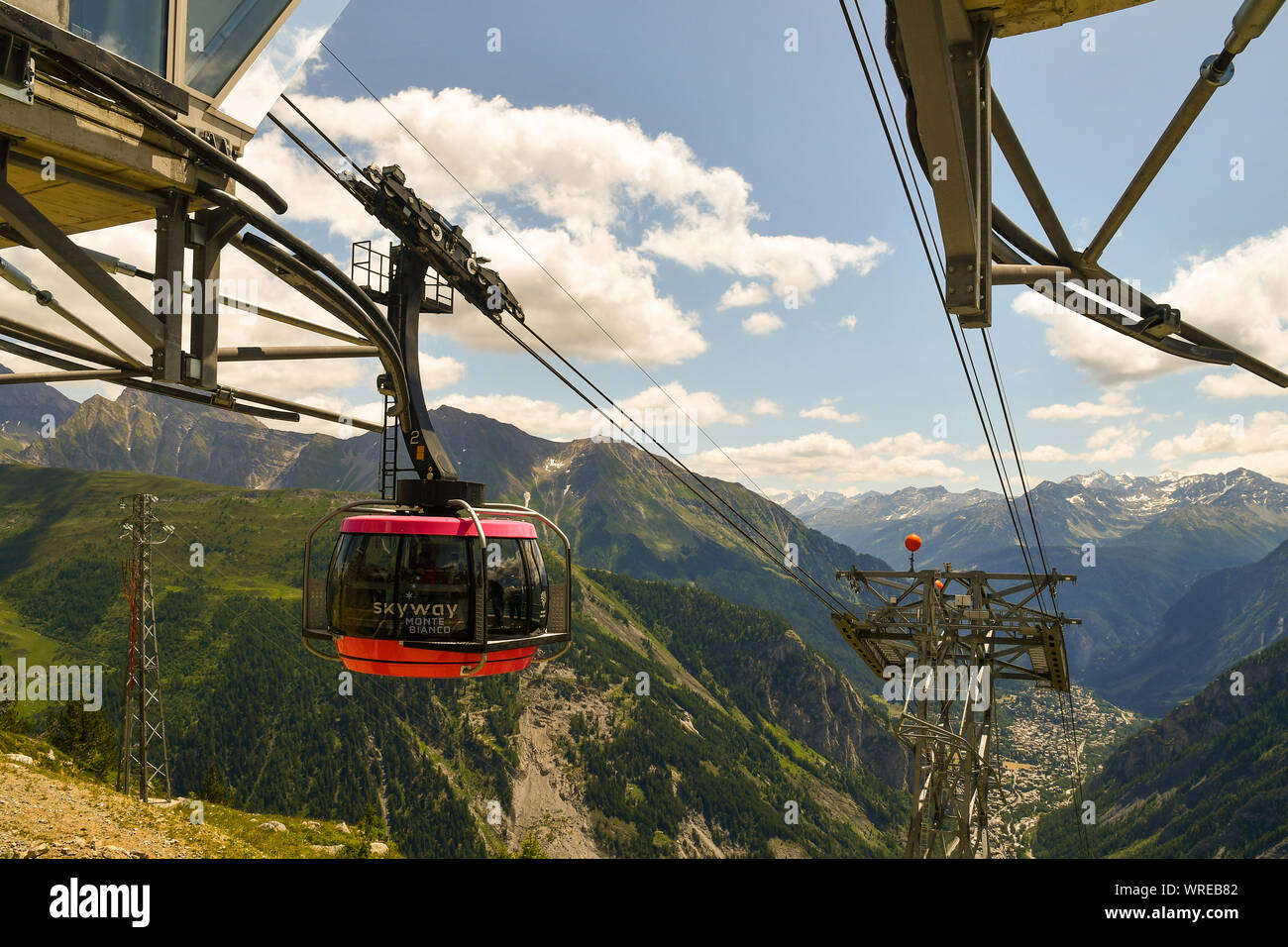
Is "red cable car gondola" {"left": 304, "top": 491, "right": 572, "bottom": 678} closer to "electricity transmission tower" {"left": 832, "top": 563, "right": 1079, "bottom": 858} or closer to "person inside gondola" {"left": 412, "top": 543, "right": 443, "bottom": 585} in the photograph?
"person inside gondola" {"left": 412, "top": 543, "right": 443, "bottom": 585}

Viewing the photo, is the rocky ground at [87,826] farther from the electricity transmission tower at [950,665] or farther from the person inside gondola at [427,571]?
the electricity transmission tower at [950,665]

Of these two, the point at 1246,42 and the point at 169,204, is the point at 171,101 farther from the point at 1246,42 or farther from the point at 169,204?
the point at 1246,42

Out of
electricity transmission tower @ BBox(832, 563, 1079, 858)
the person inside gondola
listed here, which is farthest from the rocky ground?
electricity transmission tower @ BBox(832, 563, 1079, 858)

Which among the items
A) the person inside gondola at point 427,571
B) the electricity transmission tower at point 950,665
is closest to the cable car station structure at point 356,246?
the person inside gondola at point 427,571

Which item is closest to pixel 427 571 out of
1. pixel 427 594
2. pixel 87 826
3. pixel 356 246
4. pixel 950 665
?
pixel 427 594

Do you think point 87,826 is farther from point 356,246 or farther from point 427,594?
point 356,246
